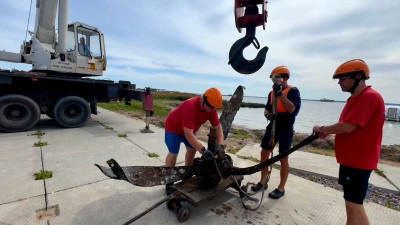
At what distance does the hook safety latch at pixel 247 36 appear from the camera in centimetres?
191

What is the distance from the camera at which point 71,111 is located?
6648mm

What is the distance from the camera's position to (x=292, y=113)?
2.76 meters

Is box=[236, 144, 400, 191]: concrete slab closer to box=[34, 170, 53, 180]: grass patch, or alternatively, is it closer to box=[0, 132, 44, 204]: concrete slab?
box=[34, 170, 53, 180]: grass patch

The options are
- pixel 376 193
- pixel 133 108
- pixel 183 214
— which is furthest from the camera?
pixel 133 108

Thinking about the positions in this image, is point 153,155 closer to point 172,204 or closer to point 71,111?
point 172,204

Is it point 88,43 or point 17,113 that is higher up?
point 88,43

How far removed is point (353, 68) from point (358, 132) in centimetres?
54

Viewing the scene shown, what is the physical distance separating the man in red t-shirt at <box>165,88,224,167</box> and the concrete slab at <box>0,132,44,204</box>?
1773 mm

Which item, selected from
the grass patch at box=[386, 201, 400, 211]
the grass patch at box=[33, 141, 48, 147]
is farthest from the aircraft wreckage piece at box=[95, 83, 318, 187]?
the grass patch at box=[33, 141, 48, 147]

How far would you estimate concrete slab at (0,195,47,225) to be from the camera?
212 cm

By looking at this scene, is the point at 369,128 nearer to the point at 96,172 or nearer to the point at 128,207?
the point at 128,207

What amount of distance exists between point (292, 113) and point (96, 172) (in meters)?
3.09

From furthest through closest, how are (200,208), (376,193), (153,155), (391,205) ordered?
(153,155) → (376,193) → (391,205) → (200,208)

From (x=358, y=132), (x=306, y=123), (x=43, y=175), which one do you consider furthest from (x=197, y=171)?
(x=306, y=123)
